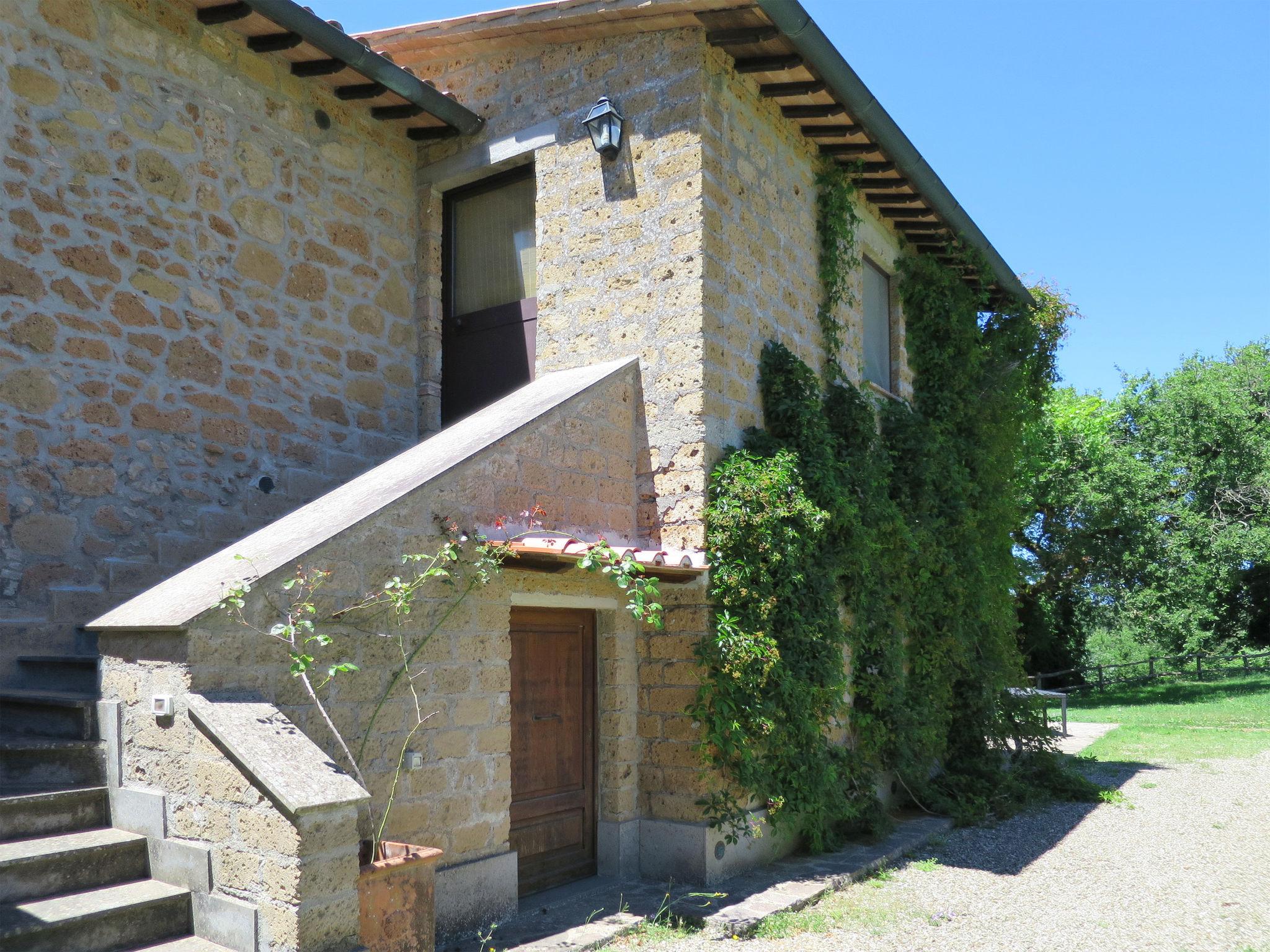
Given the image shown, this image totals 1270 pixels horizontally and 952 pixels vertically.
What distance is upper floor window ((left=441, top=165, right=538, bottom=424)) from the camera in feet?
23.3

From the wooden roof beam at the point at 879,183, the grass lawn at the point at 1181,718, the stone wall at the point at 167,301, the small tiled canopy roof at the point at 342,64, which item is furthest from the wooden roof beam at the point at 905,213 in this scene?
the grass lawn at the point at 1181,718

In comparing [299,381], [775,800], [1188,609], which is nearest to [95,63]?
[299,381]

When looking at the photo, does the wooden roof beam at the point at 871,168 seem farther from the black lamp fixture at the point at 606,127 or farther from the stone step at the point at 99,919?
the stone step at the point at 99,919

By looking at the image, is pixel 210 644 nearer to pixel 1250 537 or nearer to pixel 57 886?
pixel 57 886

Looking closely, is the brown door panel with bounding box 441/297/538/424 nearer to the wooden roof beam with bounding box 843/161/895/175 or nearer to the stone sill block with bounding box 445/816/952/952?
the wooden roof beam with bounding box 843/161/895/175

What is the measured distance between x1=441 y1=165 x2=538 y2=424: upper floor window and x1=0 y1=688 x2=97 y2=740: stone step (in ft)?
11.3

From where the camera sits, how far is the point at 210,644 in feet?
11.9

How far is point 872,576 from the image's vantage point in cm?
712

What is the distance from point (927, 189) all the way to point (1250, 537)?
57.0 ft

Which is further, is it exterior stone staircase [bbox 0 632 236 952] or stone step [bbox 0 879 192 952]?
exterior stone staircase [bbox 0 632 236 952]

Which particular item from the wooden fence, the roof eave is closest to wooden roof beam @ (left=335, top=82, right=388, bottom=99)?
the roof eave

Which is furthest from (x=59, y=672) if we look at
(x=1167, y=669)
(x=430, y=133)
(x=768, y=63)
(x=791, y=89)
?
(x=1167, y=669)

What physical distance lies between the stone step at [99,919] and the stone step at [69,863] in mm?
43

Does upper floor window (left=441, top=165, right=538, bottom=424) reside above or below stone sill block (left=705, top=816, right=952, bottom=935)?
above
